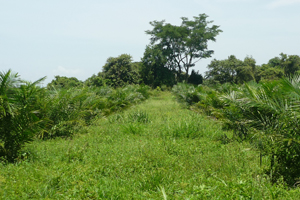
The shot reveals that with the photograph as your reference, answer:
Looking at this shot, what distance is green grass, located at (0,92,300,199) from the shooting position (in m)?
3.14

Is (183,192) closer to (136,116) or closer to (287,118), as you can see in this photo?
(287,118)

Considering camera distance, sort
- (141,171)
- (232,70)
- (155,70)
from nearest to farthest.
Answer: (141,171) → (232,70) → (155,70)

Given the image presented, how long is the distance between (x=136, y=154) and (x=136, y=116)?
12.4ft

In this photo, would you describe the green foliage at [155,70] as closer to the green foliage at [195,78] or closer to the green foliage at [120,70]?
the green foliage at [195,78]

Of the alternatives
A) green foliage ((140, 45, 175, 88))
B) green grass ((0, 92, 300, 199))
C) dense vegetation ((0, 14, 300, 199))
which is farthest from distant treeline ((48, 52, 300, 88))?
green grass ((0, 92, 300, 199))

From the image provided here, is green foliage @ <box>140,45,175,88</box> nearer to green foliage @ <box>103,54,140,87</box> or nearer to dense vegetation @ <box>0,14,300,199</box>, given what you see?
green foliage @ <box>103,54,140,87</box>

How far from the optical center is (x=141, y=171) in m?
4.02

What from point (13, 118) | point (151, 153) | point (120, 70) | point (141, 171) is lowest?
point (141, 171)

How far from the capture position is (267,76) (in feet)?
117

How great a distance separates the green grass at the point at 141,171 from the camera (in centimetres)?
314

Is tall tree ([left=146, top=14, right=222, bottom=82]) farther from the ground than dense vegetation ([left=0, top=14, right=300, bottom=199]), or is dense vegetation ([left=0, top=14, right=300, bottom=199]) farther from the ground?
tall tree ([left=146, top=14, right=222, bottom=82])

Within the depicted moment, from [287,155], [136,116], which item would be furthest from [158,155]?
[136,116]

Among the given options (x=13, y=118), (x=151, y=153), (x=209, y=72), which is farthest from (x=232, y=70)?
(x=13, y=118)

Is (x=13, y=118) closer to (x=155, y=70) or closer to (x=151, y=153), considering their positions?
(x=151, y=153)
